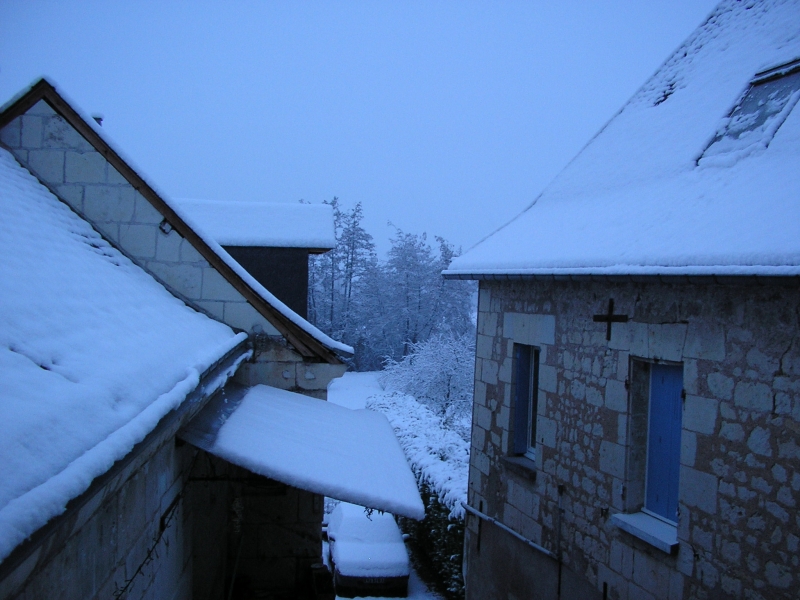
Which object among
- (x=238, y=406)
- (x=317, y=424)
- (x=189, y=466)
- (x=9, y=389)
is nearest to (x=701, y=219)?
(x=317, y=424)

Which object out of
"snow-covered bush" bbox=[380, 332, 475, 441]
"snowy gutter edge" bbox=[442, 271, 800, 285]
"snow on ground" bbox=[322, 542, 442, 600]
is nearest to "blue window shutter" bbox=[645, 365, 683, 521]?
"snowy gutter edge" bbox=[442, 271, 800, 285]

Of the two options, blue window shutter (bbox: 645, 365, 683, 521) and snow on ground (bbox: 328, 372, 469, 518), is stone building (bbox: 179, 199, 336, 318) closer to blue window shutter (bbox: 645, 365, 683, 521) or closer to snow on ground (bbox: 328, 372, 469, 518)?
snow on ground (bbox: 328, 372, 469, 518)

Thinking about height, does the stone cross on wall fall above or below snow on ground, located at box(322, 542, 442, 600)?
above

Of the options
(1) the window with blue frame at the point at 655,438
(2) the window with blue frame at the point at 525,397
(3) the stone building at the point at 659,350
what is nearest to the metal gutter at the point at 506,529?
(3) the stone building at the point at 659,350

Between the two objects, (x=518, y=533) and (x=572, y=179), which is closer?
(x=518, y=533)

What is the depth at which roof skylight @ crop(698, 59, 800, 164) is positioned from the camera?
4.97 meters

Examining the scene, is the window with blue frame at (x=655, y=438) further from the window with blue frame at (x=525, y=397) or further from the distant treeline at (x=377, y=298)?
the distant treeline at (x=377, y=298)

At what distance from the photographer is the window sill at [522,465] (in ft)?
21.7

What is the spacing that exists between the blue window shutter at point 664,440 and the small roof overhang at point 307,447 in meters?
2.30

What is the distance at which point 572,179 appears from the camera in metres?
7.52

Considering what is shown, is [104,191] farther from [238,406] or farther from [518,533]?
[518,533]

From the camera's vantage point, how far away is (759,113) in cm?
523

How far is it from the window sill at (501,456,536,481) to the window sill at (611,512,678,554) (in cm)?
137

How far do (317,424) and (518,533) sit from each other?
3.50m
